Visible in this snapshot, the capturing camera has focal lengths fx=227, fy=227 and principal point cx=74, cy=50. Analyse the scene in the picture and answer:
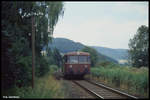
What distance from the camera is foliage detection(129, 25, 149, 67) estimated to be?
49.8 meters

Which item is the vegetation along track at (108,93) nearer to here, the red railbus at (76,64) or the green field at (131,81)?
the green field at (131,81)

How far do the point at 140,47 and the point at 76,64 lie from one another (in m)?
35.0

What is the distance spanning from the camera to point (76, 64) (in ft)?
74.0

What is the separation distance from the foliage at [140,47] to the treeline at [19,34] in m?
38.2

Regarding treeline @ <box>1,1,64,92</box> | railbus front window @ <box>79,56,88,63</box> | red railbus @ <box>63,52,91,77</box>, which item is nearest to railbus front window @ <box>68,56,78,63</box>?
red railbus @ <box>63,52,91,77</box>

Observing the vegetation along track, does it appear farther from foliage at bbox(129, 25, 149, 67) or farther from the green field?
foliage at bbox(129, 25, 149, 67)

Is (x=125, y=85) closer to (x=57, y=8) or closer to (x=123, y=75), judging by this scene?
(x=123, y=75)

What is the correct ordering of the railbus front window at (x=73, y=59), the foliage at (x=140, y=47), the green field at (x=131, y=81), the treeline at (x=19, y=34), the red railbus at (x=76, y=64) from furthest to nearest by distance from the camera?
the foliage at (x=140, y=47), the railbus front window at (x=73, y=59), the red railbus at (x=76, y=64), the green field at (x=131, y=81), the treeline at (x=19, y=34)

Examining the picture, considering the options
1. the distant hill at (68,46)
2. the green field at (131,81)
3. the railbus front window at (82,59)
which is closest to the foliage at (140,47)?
the distant hill at (68,46)

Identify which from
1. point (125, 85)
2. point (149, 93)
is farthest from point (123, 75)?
point (149, 93)

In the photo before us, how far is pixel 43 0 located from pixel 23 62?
3.22 m

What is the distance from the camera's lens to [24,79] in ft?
34.7

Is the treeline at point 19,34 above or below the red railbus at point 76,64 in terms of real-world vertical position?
above

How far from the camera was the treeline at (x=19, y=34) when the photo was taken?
866 cm
